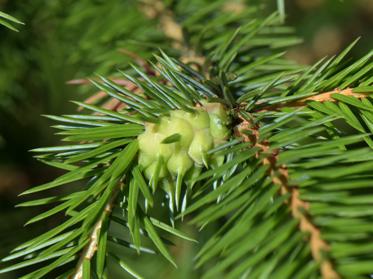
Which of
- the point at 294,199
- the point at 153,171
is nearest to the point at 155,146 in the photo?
the point at 153,171

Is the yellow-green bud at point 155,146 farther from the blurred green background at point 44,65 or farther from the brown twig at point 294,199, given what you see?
the blurred green background at point 44,65

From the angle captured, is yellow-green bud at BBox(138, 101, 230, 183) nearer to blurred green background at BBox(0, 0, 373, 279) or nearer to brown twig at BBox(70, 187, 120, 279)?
brown twig at BBox(70, 187, 120, 279)

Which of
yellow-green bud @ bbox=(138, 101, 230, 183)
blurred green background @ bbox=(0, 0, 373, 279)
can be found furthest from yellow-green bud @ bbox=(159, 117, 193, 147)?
blurred green background @ bbox=(0, 0, 373, 279)

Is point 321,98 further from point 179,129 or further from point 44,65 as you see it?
point 44,65

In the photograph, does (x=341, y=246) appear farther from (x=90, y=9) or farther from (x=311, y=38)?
(x=311, y=38)

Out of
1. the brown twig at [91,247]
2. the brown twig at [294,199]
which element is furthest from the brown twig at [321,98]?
the brown twig at [91,247]

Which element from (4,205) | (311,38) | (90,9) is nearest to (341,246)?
(90,9)
